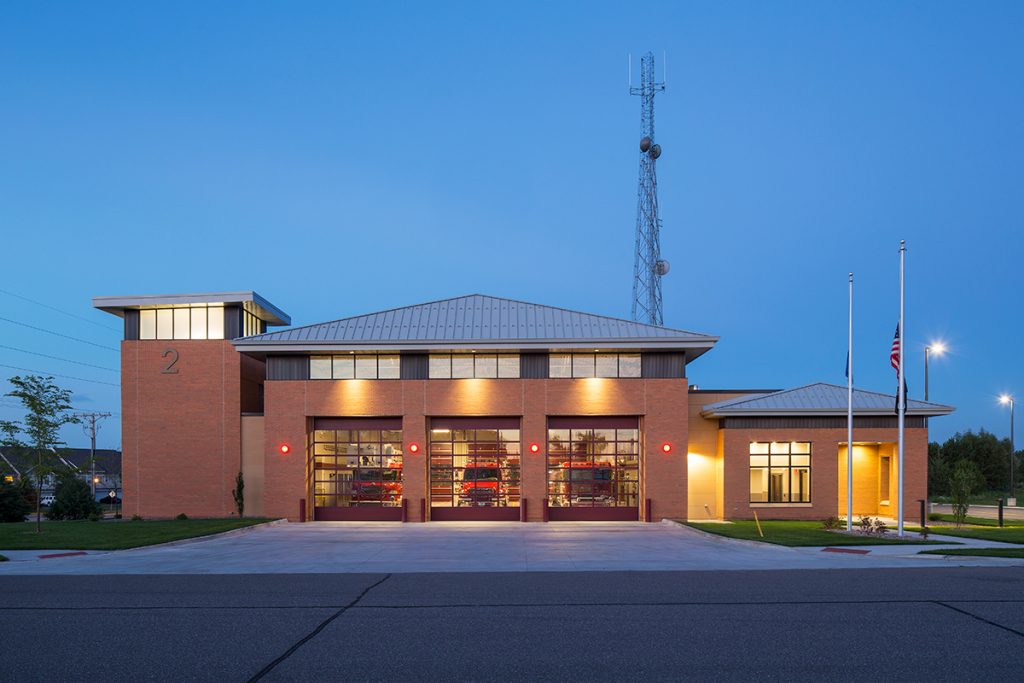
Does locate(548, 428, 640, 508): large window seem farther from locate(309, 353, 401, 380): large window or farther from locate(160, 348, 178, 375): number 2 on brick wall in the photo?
locate(160, 348, 178, 375): number 2 on brick wall

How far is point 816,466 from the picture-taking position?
3353 cm

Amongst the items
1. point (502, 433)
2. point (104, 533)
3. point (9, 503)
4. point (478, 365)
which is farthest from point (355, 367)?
point (9, 503)

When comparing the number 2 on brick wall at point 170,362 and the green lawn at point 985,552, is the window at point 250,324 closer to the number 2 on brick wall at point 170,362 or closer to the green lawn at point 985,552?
the number 2 on brick wall at point 170,362

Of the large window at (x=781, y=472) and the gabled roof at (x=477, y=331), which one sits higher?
the gabled roof at (x=477, y=331)

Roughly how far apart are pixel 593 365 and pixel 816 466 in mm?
10384

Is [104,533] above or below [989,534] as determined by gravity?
below

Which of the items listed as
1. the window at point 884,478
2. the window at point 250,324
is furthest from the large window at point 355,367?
the window at point 884,478

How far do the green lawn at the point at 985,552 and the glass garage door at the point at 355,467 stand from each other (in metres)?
21.3

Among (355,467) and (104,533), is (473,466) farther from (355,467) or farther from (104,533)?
(104,533)

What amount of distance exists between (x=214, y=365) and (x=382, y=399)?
8358mm

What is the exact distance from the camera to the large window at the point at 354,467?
3453 cm

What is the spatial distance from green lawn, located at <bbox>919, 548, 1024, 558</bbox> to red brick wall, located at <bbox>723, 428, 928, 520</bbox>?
493 inches

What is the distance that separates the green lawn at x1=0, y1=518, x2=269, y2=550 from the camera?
23297 millimetres

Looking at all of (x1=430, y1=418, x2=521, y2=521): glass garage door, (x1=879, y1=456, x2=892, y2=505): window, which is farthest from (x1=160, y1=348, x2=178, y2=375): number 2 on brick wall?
(x1=879, y1=456, x2=892, y2=505): window
